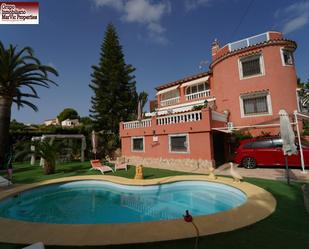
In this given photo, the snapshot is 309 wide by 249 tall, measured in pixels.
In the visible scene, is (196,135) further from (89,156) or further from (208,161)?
(89,156)

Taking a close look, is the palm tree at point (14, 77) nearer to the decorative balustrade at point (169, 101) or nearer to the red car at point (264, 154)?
the decorative balustrade at point (169, 101)

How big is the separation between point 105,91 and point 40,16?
836 inches

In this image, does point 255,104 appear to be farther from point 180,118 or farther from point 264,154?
point 180,118

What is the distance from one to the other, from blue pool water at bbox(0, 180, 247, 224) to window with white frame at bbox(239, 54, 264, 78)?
1342cm

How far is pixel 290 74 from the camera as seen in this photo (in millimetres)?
18812

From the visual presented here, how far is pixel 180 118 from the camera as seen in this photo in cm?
1786

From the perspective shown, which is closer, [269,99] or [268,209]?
[268,209]

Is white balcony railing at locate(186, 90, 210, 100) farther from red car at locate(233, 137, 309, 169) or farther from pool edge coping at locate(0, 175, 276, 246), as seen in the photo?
pool edge coping at locate(0, 175, 276, 246)

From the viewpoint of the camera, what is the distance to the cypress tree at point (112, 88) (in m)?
32.9

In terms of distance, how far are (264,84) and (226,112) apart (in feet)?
13.7

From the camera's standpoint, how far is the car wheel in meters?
14.6

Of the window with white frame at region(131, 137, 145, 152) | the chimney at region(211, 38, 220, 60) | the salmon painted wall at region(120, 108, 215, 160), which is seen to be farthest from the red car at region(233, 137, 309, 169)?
the chimney at region(211, 38, 220, 60)

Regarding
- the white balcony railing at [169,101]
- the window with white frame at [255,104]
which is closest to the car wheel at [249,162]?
the window with white frame at [255,104]

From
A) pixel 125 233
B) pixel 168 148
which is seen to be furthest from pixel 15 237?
pixel 168 148
